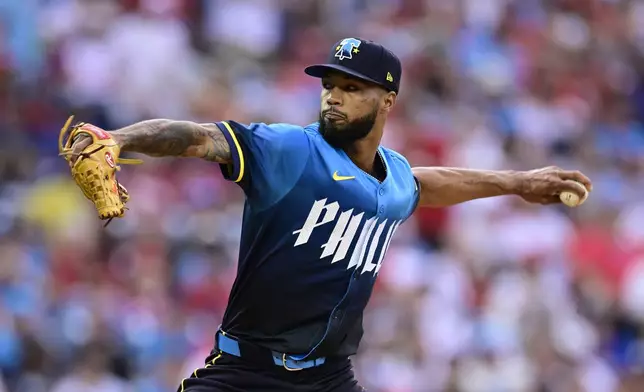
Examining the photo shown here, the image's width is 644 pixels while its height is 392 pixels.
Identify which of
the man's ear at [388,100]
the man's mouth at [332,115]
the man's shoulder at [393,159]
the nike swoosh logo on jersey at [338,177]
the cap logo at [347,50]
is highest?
the cap logo at [347,50]

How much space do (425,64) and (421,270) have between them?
2992 millimetres

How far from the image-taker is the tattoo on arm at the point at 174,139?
5.16m

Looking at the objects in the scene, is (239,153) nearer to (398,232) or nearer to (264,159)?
(264,159)

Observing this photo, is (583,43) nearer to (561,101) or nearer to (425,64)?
(561,101)

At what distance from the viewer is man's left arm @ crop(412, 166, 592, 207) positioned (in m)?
6.68

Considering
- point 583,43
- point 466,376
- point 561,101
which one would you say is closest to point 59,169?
point 466,376

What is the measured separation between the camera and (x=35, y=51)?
42.7ft

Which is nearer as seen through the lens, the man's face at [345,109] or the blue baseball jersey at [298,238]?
the blue baseball jersey at [298,238]

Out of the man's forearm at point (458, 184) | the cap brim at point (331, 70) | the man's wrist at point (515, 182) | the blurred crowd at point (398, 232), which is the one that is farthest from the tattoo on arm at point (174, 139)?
the blurred crowd at point (398, 232)

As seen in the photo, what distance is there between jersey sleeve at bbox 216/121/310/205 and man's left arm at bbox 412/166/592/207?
44.2 inches

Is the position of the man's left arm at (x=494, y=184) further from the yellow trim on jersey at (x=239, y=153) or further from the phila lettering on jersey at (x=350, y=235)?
the yellow trim on jersey at (x=239, y=153)

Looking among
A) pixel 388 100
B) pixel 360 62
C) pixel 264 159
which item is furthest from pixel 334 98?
pixel 264 159

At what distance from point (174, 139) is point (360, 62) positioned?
1.03 m

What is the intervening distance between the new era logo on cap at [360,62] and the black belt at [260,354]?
1292 millimetres
